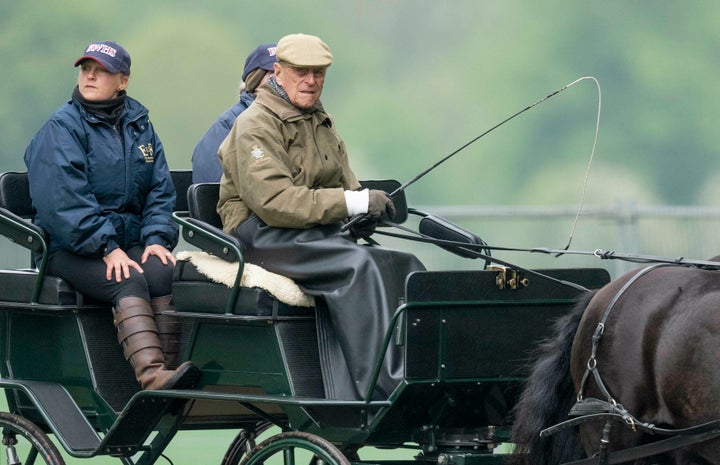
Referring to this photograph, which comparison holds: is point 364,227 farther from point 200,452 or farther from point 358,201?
point 200,452

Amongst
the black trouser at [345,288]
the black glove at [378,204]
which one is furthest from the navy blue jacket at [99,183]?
the black glove at [378,204]

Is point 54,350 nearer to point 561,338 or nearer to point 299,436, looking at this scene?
point 299,436

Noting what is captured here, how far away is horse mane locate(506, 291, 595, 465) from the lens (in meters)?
4.42

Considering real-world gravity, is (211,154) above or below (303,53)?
below

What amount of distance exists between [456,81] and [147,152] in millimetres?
10463

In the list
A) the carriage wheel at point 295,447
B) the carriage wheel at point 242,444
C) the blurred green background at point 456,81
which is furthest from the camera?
the blurred green background at point 456,81

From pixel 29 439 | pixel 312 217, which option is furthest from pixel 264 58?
pixel 29 439

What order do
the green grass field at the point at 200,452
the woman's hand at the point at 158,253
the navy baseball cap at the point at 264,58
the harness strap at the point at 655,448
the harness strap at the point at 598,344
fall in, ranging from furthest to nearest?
the green grass field at the point at 200,452
the navy baseball cap at the point at 264,58
the woman's hand at the point at 158,253
the harness strap at the point at 598,344
the harness strap at the point at 655,448

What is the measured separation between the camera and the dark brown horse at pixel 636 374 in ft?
13.1

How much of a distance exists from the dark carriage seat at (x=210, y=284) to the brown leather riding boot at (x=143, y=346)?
0.43 ft

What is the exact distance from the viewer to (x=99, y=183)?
521cm

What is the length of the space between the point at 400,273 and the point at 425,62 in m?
11.0

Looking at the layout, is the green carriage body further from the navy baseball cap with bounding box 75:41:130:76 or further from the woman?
the navy baseball cap with bounding box 75:41:130:76

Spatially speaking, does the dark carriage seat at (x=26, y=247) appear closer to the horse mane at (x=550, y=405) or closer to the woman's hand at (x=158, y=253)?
the woman's hand at (x=158, y=253)
